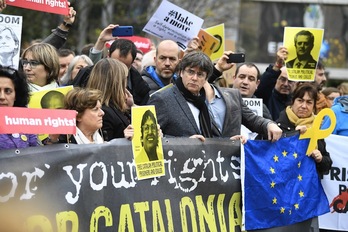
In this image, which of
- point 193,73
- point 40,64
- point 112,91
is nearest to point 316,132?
point 193,73

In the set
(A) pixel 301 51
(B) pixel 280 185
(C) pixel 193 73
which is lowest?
(B) pixel 280 185

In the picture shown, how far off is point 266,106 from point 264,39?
124ft

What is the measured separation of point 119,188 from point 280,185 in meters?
2.08

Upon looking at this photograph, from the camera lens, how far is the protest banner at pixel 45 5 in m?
8.23

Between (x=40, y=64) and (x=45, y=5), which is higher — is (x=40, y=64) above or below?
below

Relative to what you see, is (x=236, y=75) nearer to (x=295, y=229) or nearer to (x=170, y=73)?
(x=170, y=73)

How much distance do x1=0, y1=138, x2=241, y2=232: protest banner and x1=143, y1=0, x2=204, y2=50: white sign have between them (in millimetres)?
2198

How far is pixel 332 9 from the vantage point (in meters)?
50.4

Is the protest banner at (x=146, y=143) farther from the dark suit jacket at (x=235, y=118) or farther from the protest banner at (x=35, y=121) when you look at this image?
the dark suit jacket at (x=235, y=118)

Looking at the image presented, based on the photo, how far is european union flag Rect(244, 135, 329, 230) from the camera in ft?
28.8

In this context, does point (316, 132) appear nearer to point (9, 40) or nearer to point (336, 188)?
point (336, 188)

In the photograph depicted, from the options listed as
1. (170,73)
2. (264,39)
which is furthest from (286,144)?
(264,39)

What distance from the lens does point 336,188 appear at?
1025 cm

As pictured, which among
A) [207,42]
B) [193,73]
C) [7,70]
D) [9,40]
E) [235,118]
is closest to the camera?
[7,70]
